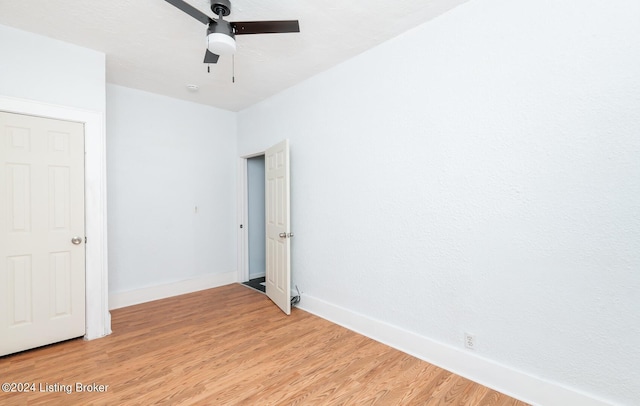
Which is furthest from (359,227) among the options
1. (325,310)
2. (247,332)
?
(247,332)

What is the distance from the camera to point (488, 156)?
2066mm

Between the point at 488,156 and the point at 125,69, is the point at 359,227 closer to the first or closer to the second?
the point at 488,156

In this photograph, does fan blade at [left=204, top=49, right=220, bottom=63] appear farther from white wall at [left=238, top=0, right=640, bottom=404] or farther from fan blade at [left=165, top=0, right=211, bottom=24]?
white wall at [left=238, top=0, right=640, bottom=404]

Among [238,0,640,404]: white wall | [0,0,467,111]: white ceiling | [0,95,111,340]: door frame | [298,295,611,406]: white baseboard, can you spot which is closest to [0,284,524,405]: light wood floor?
[298,295,611,406]: white baseboard

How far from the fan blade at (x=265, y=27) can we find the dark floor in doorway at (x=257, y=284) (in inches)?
132

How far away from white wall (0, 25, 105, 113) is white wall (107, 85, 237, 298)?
0.84 meters

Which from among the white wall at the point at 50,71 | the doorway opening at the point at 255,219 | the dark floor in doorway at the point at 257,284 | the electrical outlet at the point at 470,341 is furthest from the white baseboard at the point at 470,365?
the white wall at the point at 50,71

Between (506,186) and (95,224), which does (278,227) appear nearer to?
(95,224)

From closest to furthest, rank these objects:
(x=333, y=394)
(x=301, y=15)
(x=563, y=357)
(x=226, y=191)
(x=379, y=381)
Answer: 1. (x=563, y=357)
2. (x=333, y=394)
3. (x=379, y=381)
4. (x=301, y=15)
5. (x=226, y=191)

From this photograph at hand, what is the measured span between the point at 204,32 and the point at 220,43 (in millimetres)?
714

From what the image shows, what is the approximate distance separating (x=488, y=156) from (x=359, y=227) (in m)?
1.32

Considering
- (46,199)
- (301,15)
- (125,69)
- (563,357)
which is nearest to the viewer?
(563,357)

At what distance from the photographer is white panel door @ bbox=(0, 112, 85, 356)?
2.44 metres

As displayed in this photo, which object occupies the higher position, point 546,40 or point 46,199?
point 546,40
